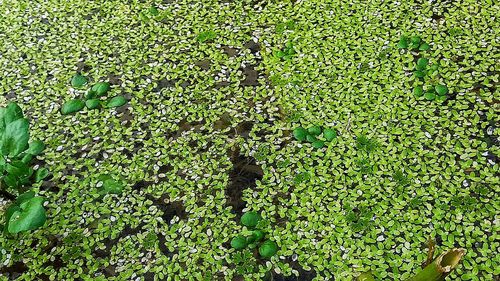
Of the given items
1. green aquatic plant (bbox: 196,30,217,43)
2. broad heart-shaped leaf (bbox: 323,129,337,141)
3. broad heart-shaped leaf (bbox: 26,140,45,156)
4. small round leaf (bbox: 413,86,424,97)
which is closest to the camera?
broad heart-shaped leaf (bbox: 26,140,45,156)

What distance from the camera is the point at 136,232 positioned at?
1819 millimetres

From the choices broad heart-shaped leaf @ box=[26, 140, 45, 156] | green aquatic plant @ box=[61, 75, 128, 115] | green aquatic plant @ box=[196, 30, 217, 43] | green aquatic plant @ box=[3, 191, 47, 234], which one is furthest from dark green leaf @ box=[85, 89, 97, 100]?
green aquatic plant @ box=[3, 191, 47, 234]

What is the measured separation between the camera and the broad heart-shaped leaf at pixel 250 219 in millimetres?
1785

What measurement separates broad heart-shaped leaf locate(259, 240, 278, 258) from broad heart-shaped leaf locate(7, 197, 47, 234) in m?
0.68

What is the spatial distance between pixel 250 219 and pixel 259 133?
0.41 metres

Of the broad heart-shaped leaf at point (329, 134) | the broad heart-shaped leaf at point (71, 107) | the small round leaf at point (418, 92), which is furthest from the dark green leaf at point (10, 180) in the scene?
the small round leaf at point (418, 92)

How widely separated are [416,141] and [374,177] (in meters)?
0.23

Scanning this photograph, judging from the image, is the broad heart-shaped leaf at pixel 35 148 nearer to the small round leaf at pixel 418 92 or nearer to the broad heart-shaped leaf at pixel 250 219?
the broad heart-shaped leaf at pixel 250 219

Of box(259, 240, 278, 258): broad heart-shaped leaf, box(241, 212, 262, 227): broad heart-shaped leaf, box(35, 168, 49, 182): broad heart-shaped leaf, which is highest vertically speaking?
box(35, 168, 49, 182): broad heart-shaped leaf

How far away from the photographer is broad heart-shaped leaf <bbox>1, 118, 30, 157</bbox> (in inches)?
65.6

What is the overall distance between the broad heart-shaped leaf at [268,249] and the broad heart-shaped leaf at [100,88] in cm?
100

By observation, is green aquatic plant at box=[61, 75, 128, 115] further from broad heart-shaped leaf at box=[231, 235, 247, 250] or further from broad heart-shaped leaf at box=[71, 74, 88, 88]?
broad heart-shaped leaf at box=[231, 235, 247, 250]

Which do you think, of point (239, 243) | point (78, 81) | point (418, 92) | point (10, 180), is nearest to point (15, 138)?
point (10, 180)

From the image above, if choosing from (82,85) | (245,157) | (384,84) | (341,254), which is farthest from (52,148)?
(384,84)
